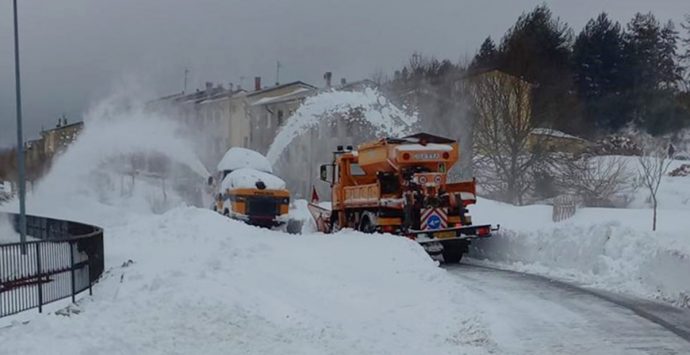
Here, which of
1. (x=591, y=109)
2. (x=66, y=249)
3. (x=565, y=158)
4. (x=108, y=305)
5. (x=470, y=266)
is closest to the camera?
(x=108, y=305)

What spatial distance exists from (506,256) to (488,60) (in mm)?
40356

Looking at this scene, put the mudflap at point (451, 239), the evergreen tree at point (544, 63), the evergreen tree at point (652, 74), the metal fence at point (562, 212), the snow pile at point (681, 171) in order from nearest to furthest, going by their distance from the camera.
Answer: the mudflap at point (451, 239) → the metal fence at point (562, 212) → the evergreen tree at point (544, 63) → the snow pile at point (681, 171) → the evergreen tree at point (652, 74)

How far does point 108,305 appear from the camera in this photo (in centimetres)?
1048

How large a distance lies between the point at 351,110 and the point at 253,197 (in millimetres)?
15315

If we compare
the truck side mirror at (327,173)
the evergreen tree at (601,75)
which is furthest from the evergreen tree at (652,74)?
the truck side mirror at (327,173)

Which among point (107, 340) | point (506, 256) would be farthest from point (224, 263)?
point (506, 256)

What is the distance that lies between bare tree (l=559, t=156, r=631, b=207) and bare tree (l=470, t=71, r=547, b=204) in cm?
166

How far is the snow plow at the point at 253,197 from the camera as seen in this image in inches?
1118

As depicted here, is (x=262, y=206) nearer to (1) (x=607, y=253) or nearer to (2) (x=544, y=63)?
(1) (x=607, y=253)

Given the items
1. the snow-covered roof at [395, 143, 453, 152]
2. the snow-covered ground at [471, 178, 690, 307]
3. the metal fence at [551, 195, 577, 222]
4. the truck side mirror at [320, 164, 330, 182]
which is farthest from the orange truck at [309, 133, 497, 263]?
the metal fence at [551, 195, 577, 222]

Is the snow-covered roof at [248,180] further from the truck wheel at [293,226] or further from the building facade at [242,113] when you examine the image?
the building facade at [242,113]

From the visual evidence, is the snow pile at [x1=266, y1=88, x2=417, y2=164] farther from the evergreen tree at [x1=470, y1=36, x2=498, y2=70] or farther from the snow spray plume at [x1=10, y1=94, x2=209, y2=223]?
the evergreen tree at [x1=470, y1=36, x2=498, y2=70]

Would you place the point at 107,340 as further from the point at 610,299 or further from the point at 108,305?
the point at 610,299

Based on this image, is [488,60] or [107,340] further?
[488,60]
